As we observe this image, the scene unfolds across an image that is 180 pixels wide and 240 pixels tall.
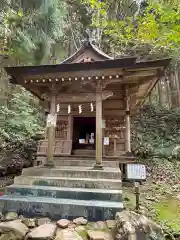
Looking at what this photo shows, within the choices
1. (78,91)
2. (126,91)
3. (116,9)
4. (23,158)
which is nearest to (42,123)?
(23,158)

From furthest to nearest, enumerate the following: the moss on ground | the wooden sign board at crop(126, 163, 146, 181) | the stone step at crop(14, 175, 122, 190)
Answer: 1. the wooden sign board at crop(126, 163, 146, 181)
2. the stone step at crop(14, 175, 122, 190)
3. the moss on ground

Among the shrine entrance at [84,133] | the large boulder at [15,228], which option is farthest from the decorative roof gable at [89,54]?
the large boulder at [15,228]

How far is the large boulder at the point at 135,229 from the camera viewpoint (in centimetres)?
313

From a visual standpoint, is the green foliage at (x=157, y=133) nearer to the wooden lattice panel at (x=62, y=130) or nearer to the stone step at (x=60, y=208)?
the wooden lattice panel at (x=62, y=130)

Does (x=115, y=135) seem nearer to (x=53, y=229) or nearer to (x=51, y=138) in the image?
(x=51, y=138)

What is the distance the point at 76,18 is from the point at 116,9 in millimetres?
3652

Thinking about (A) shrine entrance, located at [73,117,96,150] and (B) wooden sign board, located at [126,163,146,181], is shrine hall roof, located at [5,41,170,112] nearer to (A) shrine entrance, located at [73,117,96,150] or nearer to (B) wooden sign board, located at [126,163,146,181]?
(B) wooden sign board, located at [126,163,146,181]

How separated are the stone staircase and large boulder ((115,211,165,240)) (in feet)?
1.87

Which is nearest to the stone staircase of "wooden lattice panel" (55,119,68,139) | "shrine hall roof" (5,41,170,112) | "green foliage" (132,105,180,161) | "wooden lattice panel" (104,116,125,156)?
"wooden lattice panel" (104,116,125,156)

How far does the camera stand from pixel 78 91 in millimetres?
6938

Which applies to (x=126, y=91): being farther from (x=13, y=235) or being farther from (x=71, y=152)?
(x=13, y=235)

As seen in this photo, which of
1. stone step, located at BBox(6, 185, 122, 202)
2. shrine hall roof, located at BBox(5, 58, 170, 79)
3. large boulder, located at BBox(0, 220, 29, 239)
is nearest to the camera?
large boulder, located at BBox(0, 220, 29, 239)

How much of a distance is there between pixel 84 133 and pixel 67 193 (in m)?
5.79

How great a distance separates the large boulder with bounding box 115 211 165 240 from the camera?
3127 millimetres
